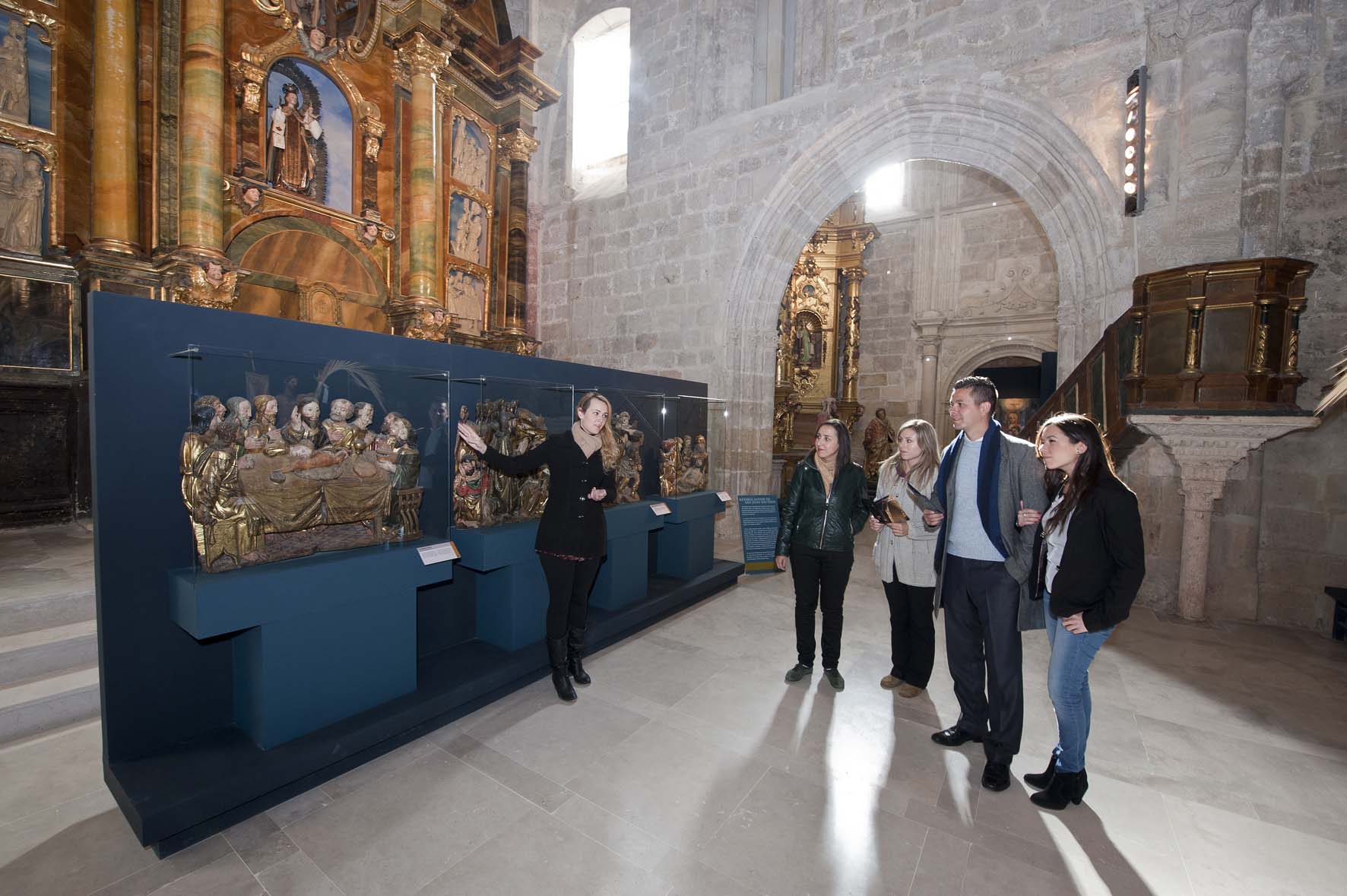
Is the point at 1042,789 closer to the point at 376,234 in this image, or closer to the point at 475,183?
the point at 376,234

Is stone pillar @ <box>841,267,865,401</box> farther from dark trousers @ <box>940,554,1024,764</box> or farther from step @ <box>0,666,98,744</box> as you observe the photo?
step @ <box>0,666,98,744</box>

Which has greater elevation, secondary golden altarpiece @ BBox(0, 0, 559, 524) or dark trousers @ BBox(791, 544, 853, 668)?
secondary golden altarpiece @ BBox(0, 0, 559, 524)

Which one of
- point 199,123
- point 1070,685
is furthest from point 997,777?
point 199,123

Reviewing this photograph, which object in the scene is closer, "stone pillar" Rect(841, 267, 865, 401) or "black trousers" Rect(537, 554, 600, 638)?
"black trousers" Rect(537, 554, 600, 638)

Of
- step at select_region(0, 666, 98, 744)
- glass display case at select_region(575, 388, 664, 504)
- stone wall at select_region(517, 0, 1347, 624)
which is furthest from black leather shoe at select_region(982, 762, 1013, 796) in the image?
step at select_region(0, 666, 98, 744)

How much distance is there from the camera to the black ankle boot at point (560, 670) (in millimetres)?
3260

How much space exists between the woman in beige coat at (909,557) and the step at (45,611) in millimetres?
4838

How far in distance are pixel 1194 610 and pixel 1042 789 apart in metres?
3.85

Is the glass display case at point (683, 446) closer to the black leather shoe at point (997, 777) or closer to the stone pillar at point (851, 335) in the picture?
the black leather shoe at point (997, 777)

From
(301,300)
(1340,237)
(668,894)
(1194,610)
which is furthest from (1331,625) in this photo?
(301,300)

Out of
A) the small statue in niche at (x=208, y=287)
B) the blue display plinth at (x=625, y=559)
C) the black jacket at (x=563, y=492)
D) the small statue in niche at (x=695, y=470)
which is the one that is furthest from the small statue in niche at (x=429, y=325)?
the black jacket at (x=563, y=492)

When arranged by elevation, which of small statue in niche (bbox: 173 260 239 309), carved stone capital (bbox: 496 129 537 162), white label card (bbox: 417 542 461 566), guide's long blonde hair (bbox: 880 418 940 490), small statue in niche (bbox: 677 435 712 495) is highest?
carved stone capital (bbox: 496 129 537 162)

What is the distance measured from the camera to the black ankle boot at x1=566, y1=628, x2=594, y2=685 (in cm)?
343

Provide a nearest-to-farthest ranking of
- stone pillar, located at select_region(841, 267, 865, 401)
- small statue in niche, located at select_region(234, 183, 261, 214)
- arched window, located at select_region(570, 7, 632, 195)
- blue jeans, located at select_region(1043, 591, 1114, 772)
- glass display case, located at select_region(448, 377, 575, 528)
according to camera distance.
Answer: blue jeans, located at select_region(1043, 591, 1114, 772) < glass display case, located at select_region(448, 377, 575, 528) < small statue in niche, located at select_region(234, 183, 261, 214) < arched window, located at select_region(570, 7, 632, 195) < stone pillar, located at select_region(841, 267, 865, 401)
